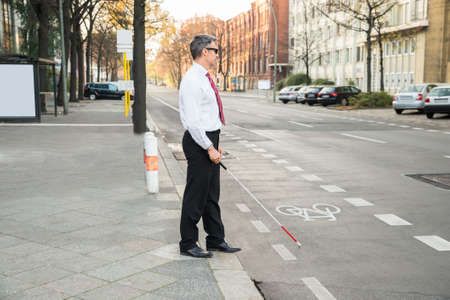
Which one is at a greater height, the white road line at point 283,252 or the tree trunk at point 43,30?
the tree trunk at point 43,30

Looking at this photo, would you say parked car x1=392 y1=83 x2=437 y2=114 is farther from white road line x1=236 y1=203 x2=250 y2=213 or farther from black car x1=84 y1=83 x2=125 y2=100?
black car x1=84 y1=83 x2=125 y2=100

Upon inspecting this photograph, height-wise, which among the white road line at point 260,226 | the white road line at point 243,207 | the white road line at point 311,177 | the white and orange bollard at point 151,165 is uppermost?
the white and orange bollard at point 151,165

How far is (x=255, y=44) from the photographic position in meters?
91.7

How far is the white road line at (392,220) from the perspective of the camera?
19.3 feet

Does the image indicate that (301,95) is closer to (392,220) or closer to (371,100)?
(371,100)

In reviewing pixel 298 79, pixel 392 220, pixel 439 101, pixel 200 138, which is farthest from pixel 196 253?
pixel 298 79

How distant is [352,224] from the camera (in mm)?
5859

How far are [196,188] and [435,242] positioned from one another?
253cm

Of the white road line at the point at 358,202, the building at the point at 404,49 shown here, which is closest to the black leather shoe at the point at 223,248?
the white road line at the point at 358,202

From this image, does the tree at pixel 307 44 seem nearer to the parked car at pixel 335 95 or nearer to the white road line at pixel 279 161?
the parked car at pixel 335 95

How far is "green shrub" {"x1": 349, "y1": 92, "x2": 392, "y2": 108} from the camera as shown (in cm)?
3450

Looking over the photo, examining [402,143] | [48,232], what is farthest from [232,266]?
[402,143]

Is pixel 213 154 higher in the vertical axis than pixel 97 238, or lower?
higher

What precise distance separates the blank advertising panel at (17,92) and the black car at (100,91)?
2923 centimetres
